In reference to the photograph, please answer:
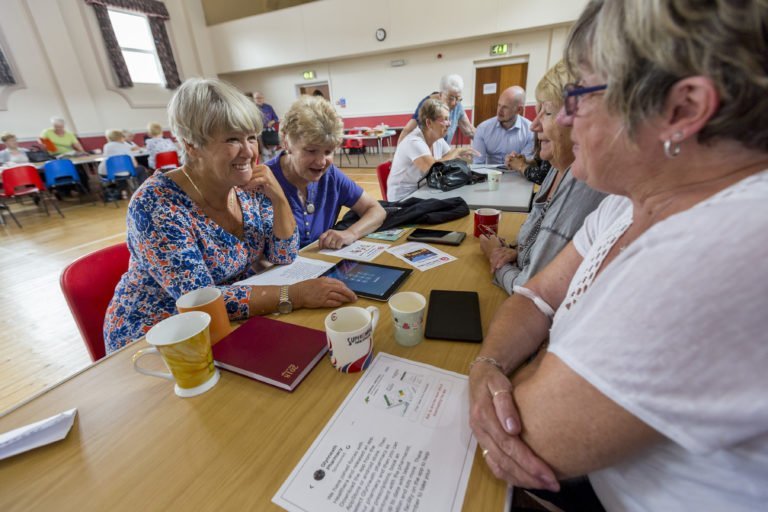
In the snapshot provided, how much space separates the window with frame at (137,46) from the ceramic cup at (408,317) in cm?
1090

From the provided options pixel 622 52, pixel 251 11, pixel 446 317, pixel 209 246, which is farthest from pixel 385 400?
pixel 251 11

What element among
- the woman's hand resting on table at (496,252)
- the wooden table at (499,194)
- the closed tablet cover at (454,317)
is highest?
the woman's hand resting on table at (496,252)

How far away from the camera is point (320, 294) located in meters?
1.04

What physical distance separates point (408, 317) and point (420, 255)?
1.86ft

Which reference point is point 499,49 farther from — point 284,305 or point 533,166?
point 284,305

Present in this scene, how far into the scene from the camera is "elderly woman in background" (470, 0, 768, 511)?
1.19ft

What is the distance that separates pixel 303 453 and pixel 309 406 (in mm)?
105

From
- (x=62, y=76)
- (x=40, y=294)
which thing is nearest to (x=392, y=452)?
(x=40, y=294)

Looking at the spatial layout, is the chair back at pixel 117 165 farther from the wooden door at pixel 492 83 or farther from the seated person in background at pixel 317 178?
the wooden door at pixel 492 83

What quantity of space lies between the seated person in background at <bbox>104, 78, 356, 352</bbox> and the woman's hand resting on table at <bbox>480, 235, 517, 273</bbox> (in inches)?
20.0

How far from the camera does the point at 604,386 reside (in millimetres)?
406

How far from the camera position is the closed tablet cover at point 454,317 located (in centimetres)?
86

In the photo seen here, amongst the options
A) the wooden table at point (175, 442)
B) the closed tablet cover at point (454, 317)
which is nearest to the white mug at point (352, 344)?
the wooden table at point (175, 442)

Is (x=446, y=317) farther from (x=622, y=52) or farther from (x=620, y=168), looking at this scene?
(x=622, y=52)
